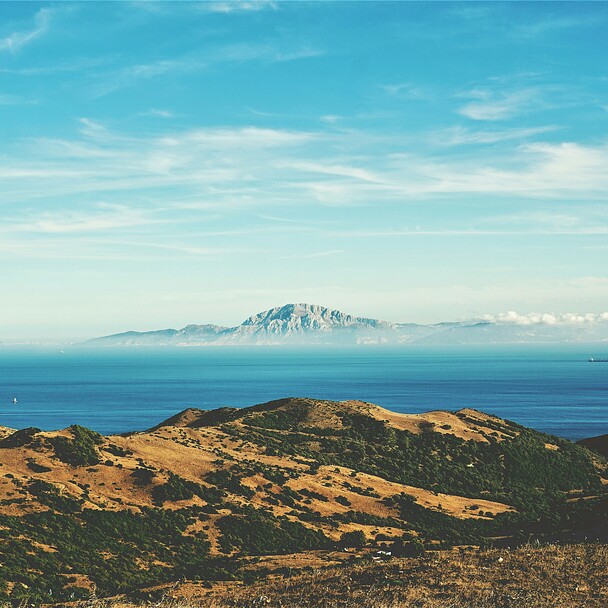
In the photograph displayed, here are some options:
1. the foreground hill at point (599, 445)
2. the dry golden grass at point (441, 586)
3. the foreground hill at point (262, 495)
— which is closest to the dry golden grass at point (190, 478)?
the foreground hill at point (262, 495)

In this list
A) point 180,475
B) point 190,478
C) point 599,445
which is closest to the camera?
point 190,478

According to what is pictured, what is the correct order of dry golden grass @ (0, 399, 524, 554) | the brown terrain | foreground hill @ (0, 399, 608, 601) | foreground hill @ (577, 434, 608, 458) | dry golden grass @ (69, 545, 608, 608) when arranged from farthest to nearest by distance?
1. foreground hill @ (577, 434, 608, 458)
2. the brown terrain
3. dry golden grass @ (0, 399, 524, 554)
4. foreground hill @ (0, 399, 608, 601)
5. dry golden grass @ (69, 545, 608, 608)

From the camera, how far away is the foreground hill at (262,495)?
167 feet

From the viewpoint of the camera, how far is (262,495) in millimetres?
71875

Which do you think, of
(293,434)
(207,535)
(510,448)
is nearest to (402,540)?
(207,535)

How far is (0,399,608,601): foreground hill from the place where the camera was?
50.8m

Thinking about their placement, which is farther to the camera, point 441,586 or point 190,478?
point 190,478

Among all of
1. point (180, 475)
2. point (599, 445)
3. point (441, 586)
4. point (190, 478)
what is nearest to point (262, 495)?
→ point (190, 478)

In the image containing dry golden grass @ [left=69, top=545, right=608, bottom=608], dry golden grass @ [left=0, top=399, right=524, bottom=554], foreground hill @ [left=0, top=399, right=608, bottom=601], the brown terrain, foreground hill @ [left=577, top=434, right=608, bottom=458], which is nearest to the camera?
dry golden grass @ [left=69, top=545, right=608, bottom=608]

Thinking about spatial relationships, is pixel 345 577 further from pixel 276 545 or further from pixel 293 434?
pixel 293 434

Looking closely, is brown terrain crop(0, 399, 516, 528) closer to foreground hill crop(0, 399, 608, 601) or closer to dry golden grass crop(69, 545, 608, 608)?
foreground hill crop(0, 399, 608, 601)

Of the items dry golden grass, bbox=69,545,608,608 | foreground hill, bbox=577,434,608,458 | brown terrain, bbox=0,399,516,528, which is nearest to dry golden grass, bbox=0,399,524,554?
brown terrain, bbox=0,399,516,528

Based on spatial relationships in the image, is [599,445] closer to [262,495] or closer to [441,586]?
[262,495]

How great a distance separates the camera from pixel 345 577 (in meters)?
39.6
